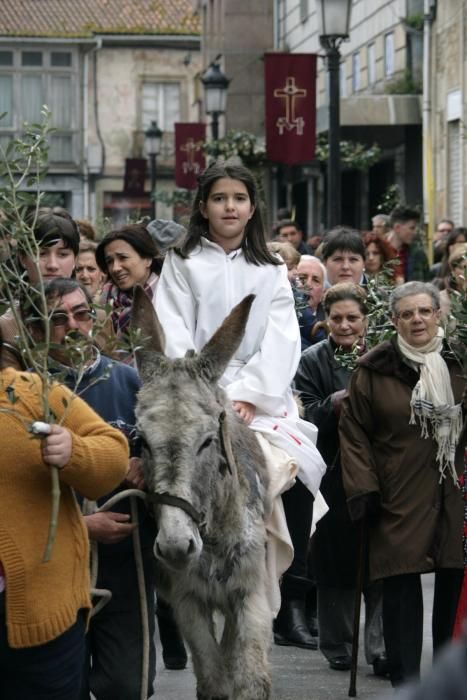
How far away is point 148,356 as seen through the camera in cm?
655

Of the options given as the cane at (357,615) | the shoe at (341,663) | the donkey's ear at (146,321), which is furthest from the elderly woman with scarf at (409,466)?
the donkey's ear at (146,321)

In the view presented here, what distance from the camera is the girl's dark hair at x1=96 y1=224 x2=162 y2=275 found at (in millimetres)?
9359

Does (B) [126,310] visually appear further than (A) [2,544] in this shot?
Yes

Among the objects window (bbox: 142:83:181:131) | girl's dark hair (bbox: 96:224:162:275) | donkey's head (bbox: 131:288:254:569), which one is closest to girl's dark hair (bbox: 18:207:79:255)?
girl's dark hair (bbox: 96:224:162:275)

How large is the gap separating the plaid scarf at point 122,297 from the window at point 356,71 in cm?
2954

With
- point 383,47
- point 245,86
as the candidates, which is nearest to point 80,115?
point 245,86

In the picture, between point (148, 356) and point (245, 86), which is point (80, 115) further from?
point (148, 356)

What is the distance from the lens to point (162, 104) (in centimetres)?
6975

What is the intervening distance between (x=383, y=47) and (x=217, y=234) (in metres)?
28.3

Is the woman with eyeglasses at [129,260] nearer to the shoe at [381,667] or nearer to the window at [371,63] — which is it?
the shoe at [381,667]

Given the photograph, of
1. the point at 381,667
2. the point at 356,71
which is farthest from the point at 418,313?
the point at 356,71

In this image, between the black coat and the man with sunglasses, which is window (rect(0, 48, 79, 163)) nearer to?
the black coat

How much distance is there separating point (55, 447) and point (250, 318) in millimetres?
2914

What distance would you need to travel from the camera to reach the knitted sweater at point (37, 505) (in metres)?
5.15
